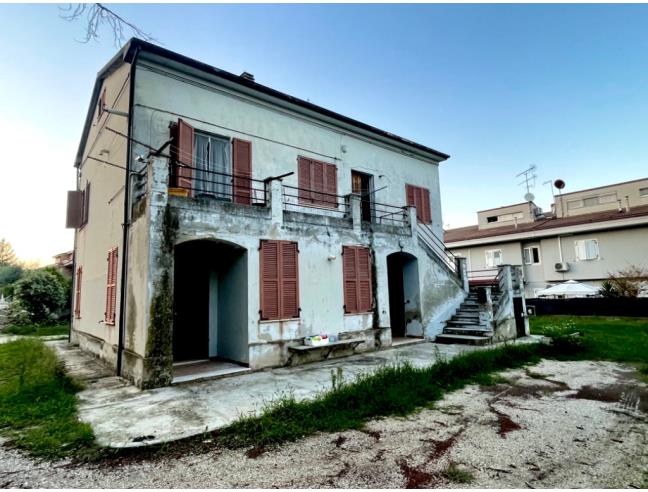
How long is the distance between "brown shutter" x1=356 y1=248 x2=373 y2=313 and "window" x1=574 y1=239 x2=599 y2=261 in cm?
1931

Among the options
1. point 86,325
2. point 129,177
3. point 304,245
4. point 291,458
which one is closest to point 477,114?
point 304,245

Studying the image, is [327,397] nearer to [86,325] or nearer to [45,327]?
[86,325]

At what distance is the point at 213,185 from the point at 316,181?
145 inches

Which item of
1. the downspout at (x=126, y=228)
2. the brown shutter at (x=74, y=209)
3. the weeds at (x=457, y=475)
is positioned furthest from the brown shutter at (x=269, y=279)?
the brown shutter at (x=74, y=209)

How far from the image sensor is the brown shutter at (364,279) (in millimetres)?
11047

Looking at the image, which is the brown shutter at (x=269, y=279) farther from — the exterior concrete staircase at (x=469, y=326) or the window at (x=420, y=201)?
the window at (x=420, y=201)

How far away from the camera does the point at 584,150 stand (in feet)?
54.2

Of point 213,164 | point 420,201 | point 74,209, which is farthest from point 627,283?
point 74,209

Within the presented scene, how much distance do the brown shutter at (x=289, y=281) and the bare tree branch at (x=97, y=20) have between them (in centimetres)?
650

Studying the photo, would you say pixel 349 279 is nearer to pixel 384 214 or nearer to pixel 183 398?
pixel 384 214

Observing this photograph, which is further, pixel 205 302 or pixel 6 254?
pixel 6 254

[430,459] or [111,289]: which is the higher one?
[111,289]

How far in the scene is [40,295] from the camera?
20.2 meters

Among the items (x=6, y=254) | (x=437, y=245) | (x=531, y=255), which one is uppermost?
(x=6, y=254)
